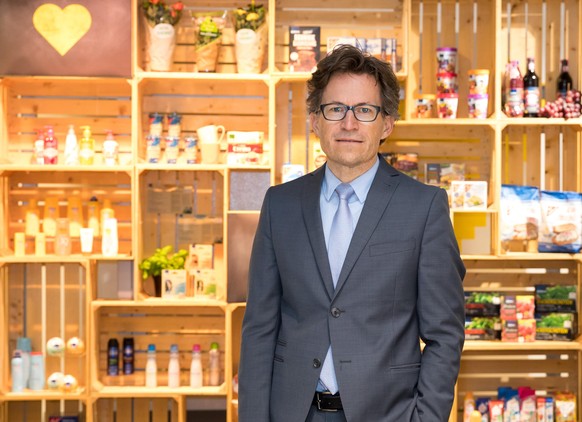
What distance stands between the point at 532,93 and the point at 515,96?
0.10 m

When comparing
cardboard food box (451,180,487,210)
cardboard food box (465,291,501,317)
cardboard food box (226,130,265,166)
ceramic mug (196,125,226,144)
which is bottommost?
cardboard food box (465,291,501,317)

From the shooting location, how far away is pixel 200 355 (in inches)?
201

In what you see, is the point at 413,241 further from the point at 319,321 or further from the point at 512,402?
the point at 512,402

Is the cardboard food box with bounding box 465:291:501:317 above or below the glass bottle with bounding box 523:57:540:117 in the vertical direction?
below

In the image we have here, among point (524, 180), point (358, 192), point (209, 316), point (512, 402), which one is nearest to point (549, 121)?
point (524, 180)

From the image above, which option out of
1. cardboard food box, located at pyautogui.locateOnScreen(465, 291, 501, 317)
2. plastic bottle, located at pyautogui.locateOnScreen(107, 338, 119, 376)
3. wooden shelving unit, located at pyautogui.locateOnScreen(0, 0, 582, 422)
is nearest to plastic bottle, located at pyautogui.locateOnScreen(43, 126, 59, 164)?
wooden shelving unit, located at pyautogui.locateOnScreen(0, 0, 582, 422)

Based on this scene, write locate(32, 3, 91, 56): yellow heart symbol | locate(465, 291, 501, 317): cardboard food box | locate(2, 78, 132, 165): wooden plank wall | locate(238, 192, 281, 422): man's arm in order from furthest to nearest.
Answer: locate(2, 78, 132, 165): wooden plank wall, locate(465, 291, 501, 317): cardboard food box, locate(32, 3, 91, 56): yellow heart symbol, locate(238, 192, 281, 422): man's arm

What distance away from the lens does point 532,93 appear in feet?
16.1

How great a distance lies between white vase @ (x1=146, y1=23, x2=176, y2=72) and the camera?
4.82 meters

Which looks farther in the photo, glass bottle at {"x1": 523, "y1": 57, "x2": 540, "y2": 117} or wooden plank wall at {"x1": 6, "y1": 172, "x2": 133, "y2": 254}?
wooden plank wall at {"x1": 6, "y1": 172, "x2": 133, "y2": 254}

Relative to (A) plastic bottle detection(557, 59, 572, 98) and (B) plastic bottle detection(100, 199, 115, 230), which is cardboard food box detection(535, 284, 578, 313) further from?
(B) plastic bottle detection(100, 199, 115, 230)

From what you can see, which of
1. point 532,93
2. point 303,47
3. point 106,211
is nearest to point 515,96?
point 532,93

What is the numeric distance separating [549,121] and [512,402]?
63.0 inches

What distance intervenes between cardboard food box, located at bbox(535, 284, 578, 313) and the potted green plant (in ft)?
6.68
